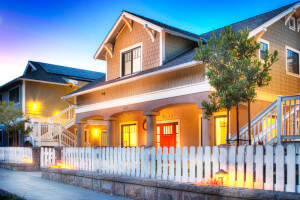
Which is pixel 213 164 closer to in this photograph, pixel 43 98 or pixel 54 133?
pixel 54 133

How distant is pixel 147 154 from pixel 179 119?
8.57 meters

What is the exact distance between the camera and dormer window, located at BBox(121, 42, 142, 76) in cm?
1667

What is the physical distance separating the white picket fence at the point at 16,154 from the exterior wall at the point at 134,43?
19.2 feet

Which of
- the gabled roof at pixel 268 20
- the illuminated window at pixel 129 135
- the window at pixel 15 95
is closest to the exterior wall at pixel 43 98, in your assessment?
the window at pixel 15 95

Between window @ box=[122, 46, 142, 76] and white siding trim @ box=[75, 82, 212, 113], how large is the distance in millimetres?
1602

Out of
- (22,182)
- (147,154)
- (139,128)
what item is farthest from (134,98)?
(147,154)

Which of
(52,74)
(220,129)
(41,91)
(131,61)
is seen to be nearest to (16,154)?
(131,61)

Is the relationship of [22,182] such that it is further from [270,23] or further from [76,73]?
[76,73]

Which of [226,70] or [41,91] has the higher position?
[41,91]

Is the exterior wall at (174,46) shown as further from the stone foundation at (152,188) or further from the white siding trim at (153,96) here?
the stone foundation at (152,188)

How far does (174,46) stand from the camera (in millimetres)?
15633

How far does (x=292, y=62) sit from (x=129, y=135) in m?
9.83

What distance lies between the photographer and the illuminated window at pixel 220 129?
47.9ft

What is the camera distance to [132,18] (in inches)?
647
